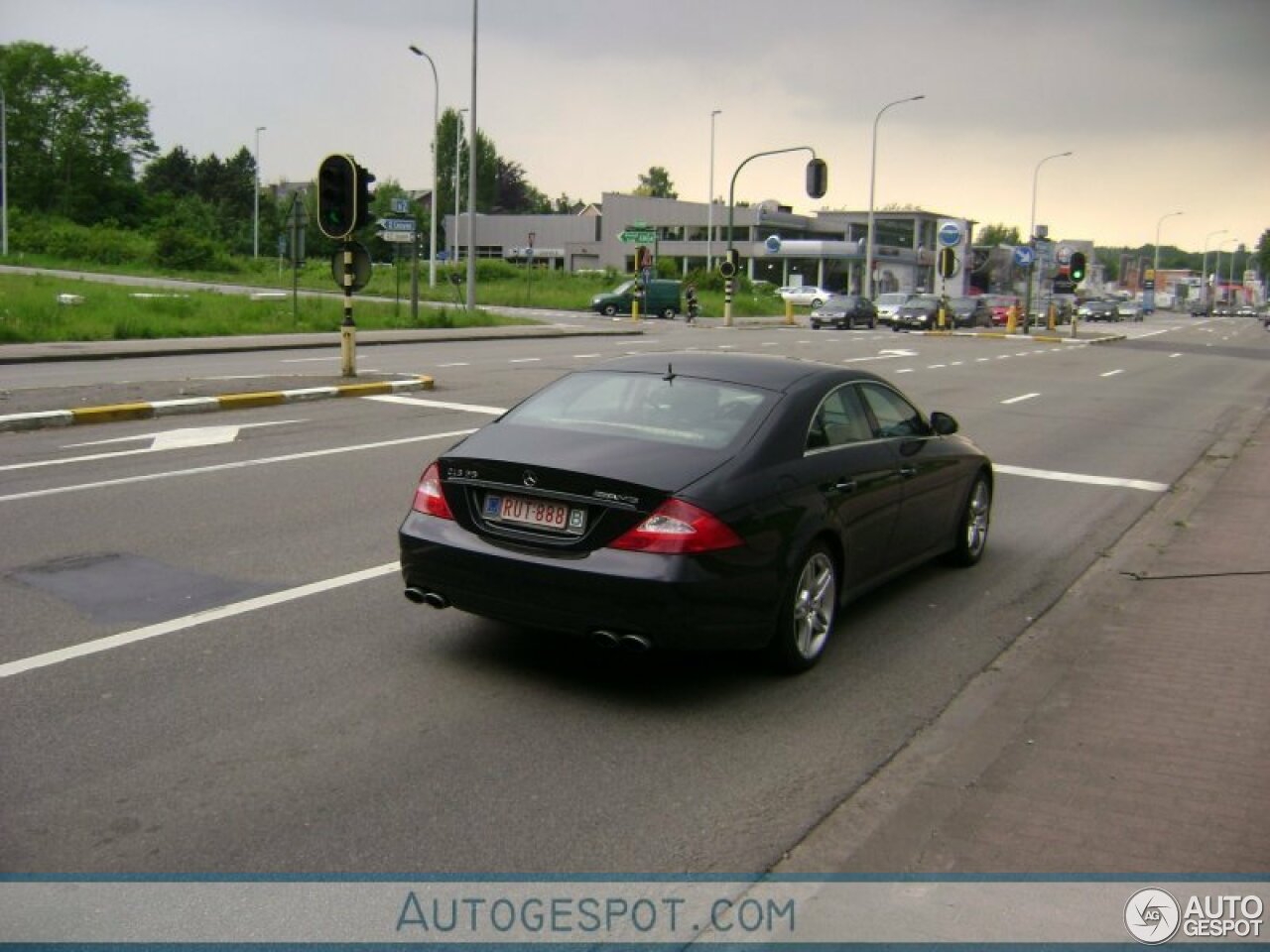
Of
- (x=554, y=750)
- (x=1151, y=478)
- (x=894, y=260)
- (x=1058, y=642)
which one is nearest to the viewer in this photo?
(x=554, y=750)

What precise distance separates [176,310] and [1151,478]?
25.4m

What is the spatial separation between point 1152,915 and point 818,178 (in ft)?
130

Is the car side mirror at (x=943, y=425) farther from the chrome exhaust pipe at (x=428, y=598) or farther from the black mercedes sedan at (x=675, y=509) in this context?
the chrome exhaust pipe at (x=428, y=598)

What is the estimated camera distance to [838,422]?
21.6 ft

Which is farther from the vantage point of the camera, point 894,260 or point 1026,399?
point 894,260

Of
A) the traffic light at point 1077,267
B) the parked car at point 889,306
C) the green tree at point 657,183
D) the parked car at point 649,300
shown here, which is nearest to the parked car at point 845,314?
the parked car at point 889,306

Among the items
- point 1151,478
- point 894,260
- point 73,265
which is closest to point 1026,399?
point 1151,478

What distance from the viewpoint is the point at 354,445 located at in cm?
1255

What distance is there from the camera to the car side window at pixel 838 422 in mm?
6293

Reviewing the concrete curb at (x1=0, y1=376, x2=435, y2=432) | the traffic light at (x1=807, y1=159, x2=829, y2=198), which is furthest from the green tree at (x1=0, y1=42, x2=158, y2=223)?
the concrete curb at (x1=0, y1=376, x2=435, y2=432)

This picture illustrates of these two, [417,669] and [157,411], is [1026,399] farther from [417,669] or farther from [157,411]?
[417,669]

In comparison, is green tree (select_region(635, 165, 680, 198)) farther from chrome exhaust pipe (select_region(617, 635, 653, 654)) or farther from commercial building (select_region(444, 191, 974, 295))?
chrome exhaust pipe (select_region(617, 635, 653, 654))

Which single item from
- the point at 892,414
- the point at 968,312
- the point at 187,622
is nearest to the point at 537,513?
the point at 187,622

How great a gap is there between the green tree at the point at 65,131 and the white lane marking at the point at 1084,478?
8611 cm
